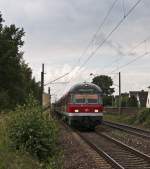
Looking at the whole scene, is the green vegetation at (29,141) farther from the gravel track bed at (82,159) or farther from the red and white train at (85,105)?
the red and white train at (85,105)

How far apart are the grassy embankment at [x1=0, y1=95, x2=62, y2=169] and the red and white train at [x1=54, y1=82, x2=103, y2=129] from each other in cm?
1511

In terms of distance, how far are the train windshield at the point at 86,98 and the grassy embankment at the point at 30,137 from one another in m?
15.4

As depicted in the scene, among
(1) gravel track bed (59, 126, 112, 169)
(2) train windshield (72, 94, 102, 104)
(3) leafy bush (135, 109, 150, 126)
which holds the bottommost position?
(1) gravel track bed (59, 126, 112, 169)

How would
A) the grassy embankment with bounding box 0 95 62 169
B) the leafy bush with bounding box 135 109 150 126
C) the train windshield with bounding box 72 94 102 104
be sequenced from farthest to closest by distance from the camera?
the leafy bush with bounding box 135 109 150 126, the train windshield with bounding box 72 94 102 104, the grassy embankment with bounding box 0 95 62 169

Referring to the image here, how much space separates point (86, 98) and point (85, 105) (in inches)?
20.8

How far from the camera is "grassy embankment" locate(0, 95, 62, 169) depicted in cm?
1786

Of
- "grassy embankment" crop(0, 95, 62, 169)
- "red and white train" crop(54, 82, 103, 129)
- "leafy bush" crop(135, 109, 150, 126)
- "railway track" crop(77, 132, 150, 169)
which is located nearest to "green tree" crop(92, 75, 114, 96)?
"leafy bush" crop(135, 109, 150, 126)

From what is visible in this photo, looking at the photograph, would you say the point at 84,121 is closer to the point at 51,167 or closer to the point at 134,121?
the point at 134,121

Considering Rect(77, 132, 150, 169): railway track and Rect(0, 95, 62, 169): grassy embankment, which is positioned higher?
Rect(0, 95, 62, 169): grassy embankment

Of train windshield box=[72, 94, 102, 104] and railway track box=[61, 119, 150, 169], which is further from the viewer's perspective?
train windshield box=[72, 94, 102, 104]

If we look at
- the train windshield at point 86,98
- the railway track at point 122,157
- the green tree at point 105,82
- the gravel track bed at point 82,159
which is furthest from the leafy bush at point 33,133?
the green tree at point 105,82

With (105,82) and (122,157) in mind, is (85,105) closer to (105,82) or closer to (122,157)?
(122,157)

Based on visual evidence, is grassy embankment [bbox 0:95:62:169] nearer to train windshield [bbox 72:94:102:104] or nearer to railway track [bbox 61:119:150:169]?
railway track [bbox 61:119:150:169]

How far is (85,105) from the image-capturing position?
123 feet
